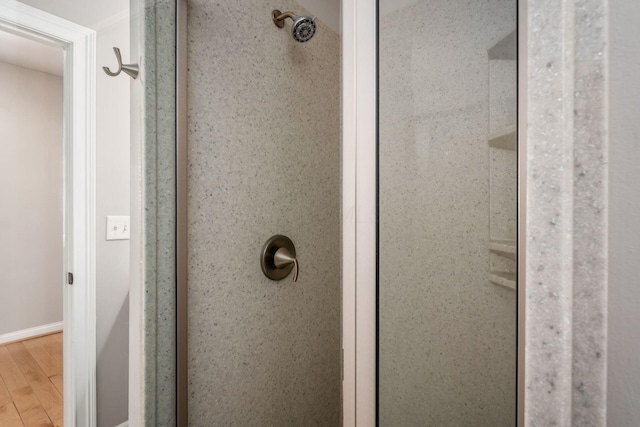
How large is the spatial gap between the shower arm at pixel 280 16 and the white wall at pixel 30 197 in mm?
641

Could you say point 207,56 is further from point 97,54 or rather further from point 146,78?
point 97,54

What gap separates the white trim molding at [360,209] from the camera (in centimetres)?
48

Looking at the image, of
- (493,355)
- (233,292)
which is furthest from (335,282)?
(493,355)

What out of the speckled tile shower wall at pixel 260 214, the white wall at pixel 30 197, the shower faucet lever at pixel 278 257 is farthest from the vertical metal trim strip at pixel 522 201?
the white wall at pixel 30 197

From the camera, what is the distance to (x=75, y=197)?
72 cm

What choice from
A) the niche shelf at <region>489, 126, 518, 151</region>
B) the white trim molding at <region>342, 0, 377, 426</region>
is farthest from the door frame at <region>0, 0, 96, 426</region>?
the niche shelf at <region>489, 126, 518, 151</region>

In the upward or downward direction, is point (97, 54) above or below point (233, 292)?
above

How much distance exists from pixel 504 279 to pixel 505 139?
0.19 meters

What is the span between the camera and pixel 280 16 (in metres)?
0.84

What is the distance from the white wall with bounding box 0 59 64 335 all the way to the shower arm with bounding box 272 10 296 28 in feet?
2.10

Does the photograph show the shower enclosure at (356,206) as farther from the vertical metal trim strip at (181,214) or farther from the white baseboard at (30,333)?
the white baseboard at (30,333)

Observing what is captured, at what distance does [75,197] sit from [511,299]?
0.98 m

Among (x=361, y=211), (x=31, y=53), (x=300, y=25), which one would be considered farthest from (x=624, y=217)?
(x=31, y=53)

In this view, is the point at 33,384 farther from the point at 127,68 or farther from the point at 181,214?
the point at 127,68
